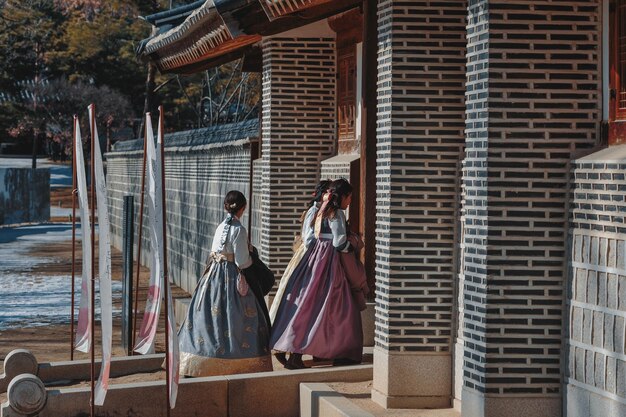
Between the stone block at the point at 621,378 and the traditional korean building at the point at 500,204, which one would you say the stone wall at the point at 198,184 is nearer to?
the traditional korean building at the point at 500,204

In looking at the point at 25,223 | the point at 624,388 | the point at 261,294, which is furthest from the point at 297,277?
the point at 25,223

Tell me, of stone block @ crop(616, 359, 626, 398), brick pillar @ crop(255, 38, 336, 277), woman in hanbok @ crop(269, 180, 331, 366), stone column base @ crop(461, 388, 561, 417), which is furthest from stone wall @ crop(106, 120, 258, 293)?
stone block @ crop(616, 359, 626, 398)

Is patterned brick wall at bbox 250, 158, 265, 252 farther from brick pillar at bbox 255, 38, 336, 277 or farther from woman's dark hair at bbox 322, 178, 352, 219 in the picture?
woman's dark hair at bbox 322, 178, 352, 219

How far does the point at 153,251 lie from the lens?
926 centimetres

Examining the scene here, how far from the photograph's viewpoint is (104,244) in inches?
341

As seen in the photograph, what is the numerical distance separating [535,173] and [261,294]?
4.24 metres

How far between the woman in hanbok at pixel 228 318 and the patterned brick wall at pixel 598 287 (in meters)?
4.07

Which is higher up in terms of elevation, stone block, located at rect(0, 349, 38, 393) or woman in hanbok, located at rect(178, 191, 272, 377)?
woman in hanbok, located at rect(178, 191, 272, 377)

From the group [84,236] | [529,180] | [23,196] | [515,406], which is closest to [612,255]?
[529,180]

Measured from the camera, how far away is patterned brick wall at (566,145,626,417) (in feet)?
23.9

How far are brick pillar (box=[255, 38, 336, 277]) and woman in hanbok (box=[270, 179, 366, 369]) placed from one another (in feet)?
11.1

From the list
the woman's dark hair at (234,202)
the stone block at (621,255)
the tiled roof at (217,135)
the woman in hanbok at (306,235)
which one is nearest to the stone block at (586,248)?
the stone block at (621,255)

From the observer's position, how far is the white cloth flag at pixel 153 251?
28.6 feet

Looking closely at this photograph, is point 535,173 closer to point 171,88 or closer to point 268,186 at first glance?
point 268,186
